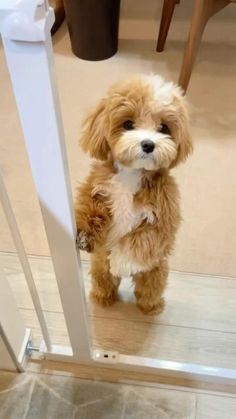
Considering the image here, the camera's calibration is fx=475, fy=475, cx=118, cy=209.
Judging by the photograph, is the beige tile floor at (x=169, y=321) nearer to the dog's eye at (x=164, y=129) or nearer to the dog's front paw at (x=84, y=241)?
the dog's front paw at (x=84, y=241)

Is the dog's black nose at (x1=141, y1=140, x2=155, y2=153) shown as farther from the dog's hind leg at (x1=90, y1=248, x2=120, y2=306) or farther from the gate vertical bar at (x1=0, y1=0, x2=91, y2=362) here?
the dog's hind leg at (x1=90, y1=248, x2=120, y2=306)

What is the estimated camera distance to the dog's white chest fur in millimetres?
901

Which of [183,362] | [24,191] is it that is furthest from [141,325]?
[24,191]

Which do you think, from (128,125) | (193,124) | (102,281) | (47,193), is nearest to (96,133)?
(128,125)

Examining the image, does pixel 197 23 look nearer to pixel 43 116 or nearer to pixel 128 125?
pixel 128 125

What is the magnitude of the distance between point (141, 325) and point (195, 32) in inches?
43.0

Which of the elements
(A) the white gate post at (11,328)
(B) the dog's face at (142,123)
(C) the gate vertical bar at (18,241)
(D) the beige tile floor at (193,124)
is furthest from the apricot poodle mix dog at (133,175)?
(D) the beige tile floor at (193,124)

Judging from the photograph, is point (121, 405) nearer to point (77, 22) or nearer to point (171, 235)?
point (171, 235)

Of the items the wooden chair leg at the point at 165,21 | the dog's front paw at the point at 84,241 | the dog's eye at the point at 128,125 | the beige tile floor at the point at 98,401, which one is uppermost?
the dog's eye at the point at 128,125

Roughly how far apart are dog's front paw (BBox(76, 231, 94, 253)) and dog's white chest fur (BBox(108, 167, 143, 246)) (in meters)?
0.06

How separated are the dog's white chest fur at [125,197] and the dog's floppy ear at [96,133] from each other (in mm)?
53

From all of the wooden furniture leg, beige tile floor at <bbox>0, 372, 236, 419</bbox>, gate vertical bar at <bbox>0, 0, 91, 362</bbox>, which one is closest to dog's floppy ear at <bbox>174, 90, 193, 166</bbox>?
gate vertical bar at <bbox>0, 0, 91, 362</bbox>

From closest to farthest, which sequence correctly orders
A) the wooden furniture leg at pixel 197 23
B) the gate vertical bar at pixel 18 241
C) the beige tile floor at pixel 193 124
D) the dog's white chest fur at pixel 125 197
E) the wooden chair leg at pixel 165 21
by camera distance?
1. the gate vertical bar at pixel 18 241
2. the dog's white chest fur at pixel 125 197
3. the beige tile floor at pixel 193 124
4. the wooden furniture leg at pixel 197 23
5. the wooden chair leg at pixel 165 21

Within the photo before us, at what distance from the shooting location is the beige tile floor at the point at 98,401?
109 cm
